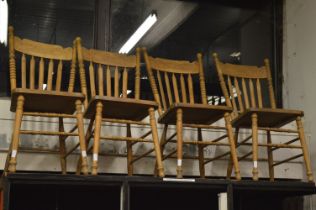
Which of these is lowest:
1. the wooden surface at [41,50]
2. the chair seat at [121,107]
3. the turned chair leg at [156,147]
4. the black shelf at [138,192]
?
the black shelf at [138,192]

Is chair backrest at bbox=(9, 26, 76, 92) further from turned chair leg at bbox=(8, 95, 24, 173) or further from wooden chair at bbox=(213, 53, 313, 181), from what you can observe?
wooden chair at bbox=(213, 53, 313, 181)

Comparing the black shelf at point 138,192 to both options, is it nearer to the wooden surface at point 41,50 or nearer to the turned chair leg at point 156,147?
the turned chair leg at point 156,147

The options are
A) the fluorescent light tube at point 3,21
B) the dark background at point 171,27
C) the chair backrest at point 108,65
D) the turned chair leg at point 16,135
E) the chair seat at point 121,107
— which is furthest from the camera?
the dark background at point 171,27

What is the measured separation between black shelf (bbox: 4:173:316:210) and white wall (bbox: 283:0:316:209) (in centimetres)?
55

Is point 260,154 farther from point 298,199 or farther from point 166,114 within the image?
point 166,114

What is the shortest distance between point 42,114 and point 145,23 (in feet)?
4.97

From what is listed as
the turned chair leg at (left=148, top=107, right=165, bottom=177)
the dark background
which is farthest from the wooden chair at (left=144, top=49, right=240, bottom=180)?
the dark background

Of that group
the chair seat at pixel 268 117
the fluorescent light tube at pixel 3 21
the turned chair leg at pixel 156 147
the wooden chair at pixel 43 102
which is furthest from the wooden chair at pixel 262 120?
the fluorescent light tube at pixel 3 21

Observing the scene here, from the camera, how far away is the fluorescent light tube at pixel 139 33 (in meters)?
4.36

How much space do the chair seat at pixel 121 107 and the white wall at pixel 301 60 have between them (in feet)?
4.71

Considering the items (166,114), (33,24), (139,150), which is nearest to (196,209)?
(139,150)

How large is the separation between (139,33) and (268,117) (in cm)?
133

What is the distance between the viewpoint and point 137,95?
370cm

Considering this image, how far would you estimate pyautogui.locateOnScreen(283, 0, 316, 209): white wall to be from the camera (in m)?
4.21
